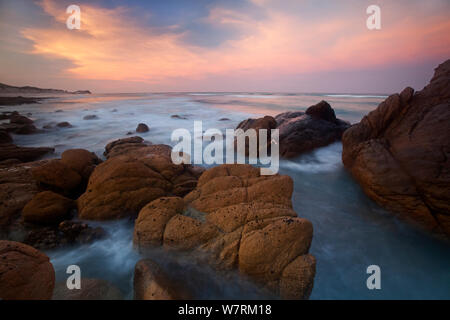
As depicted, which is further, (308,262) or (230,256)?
(230,256)

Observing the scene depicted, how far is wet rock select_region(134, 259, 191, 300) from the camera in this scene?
8.19ft

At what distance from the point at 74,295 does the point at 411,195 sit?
6929mm

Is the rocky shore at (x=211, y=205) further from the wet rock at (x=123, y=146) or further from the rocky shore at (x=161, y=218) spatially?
the wet rock at (x=123, y=146)

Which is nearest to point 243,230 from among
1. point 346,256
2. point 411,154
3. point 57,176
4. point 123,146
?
point 346,256

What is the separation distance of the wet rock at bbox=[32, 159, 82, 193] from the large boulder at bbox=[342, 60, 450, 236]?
27.2 feet

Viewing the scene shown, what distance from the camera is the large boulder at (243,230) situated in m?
2.84

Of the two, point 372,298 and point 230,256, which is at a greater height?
point 230,256

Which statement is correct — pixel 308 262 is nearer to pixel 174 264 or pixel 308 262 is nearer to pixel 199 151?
pixel 174 264

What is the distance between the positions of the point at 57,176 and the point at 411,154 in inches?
361

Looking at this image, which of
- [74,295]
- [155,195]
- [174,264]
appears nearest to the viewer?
[74,295]

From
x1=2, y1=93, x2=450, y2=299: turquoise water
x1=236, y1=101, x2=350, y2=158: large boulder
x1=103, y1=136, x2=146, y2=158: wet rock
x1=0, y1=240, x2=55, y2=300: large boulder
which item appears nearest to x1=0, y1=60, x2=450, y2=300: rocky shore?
x1=0, y1=240, x2=55, y2=300: large boulder
